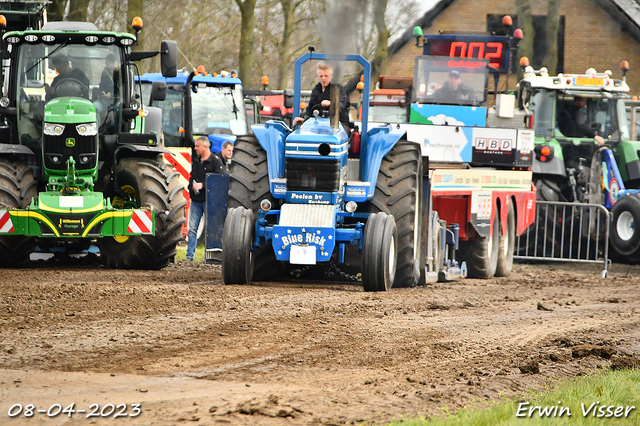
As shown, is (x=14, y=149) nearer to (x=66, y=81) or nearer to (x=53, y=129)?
(x=53, y=129)

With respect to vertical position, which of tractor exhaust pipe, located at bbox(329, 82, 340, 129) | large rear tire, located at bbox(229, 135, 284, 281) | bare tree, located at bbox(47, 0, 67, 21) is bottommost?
large rear tire, located at bbox(229, 135, 284, 281)

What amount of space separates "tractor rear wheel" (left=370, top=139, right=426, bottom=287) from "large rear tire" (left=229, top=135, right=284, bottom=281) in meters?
1.07

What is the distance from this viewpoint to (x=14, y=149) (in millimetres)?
10141

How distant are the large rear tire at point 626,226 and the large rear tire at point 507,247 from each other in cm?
261

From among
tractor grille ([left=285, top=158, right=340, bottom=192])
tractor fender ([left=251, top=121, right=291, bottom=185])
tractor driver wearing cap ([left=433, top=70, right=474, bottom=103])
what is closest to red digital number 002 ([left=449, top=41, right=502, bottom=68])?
tractor driver wearing cap ([left=433, top=70, right=474, bottom=103])

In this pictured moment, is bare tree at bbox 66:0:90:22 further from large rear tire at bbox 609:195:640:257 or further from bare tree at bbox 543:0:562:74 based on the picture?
bare tree at bbox 543:0:562:74

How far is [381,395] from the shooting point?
454 centimetres

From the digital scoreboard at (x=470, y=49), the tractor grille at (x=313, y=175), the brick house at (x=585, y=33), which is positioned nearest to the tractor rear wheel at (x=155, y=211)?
the tractor grille at (x=313, y=175)

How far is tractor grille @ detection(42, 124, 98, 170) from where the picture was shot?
10031mm

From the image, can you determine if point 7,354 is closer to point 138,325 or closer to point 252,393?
point 138,325

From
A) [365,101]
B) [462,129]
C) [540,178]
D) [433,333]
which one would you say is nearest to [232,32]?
[540,178]

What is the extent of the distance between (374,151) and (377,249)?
3.84 feet

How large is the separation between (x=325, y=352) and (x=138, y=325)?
1.43 meters

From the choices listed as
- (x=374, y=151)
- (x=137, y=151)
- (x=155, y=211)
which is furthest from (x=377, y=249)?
(x=137, y=151)
